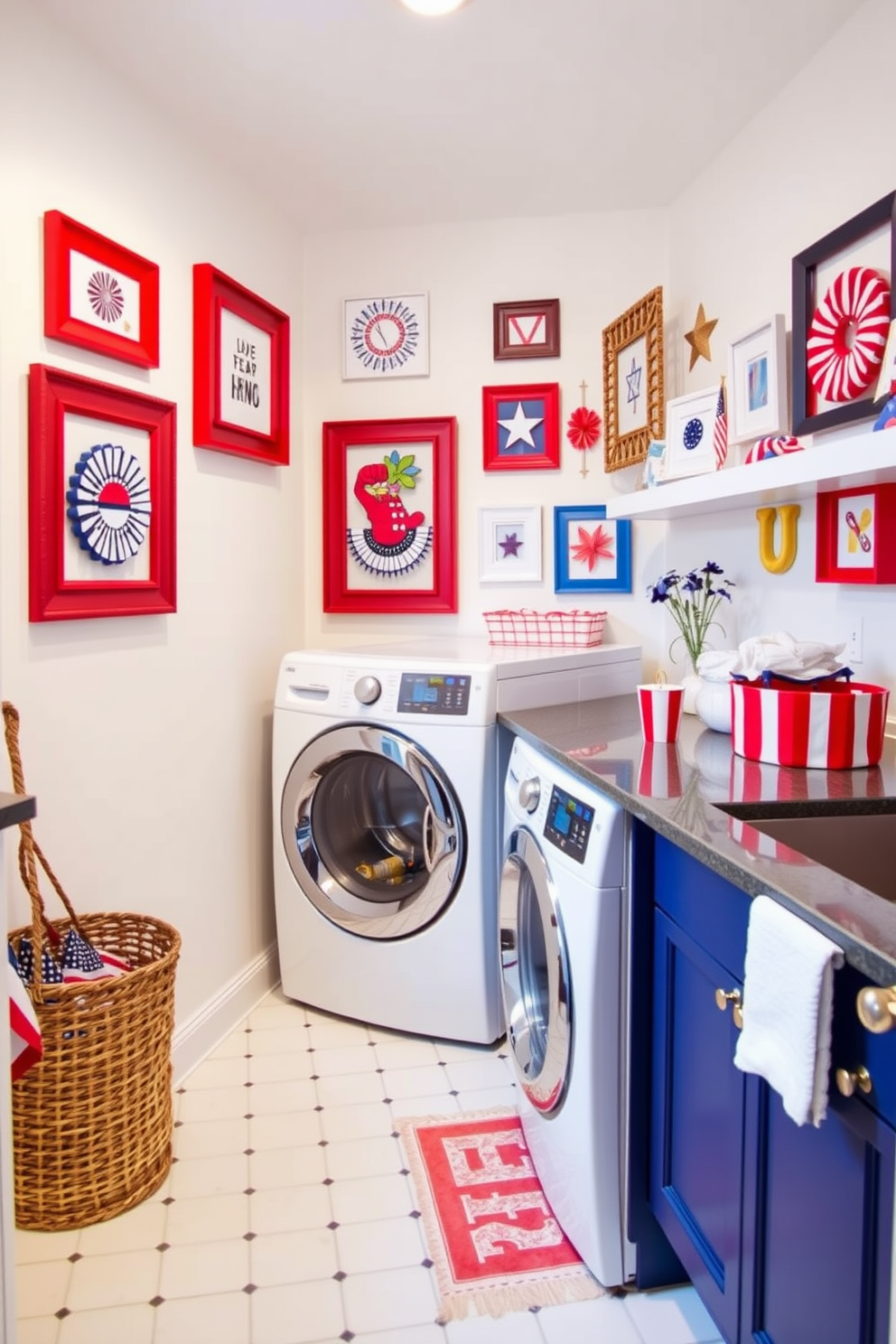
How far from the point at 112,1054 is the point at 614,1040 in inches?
37.7

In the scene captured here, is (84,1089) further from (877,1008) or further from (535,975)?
(877,1008)

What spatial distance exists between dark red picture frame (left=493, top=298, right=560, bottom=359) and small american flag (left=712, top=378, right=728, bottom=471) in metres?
0.75

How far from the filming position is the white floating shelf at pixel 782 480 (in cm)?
147

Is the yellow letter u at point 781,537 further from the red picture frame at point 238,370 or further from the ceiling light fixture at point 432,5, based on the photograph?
the red picture frame at point 238,370

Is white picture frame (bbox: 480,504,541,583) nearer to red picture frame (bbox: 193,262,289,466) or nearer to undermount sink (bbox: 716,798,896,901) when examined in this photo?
red picture frame (bbox: 193,262,289,466)

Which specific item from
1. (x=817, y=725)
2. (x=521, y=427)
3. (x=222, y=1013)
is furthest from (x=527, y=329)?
(x=222, y=1013)

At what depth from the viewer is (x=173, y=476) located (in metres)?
2.16

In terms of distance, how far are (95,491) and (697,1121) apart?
164 cm

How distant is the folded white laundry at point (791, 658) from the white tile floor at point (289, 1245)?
113 cm

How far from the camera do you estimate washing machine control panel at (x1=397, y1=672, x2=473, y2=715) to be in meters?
2.22

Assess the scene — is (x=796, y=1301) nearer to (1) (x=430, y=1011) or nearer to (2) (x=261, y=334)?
(1) (x=430, y=1011)

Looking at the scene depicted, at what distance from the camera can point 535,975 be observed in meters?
1.87

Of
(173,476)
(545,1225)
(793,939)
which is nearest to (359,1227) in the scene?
(545,1225)

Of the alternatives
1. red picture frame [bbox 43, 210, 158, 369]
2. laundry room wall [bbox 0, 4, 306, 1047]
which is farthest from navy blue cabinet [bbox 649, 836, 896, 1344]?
red picture frame [bbox 43, 210, 158, 369]
